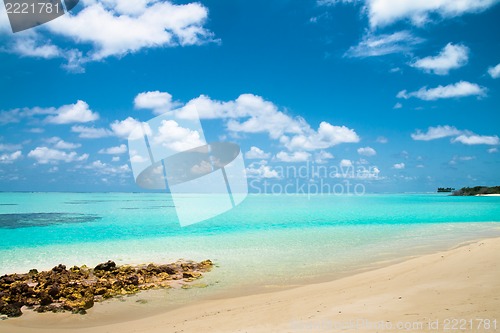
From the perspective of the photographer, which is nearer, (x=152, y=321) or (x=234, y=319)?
(x=234, y=319)

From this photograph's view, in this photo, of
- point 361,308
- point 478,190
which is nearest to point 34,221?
point 361,308

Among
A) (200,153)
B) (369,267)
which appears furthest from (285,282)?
(200,153)

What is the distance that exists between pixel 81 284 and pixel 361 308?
987 cm

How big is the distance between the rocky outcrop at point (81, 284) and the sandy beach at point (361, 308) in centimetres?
78

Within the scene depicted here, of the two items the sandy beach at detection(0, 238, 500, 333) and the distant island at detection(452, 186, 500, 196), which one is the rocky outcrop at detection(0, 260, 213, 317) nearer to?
the sandy beach at detection(0, 238, 500, 333)

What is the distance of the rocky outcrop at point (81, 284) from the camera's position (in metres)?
10.4

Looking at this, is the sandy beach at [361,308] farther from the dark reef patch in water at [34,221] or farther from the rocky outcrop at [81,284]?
the dark reef patch in water at [34,221]

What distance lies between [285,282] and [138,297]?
17.5 feet

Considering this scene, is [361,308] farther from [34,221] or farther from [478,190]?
[478,190]

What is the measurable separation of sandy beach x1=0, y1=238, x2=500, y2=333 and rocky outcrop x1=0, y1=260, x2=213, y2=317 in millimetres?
783

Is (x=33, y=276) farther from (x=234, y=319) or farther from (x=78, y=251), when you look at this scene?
(x=234, y=319)

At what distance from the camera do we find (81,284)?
1233cm

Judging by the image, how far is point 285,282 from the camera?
12945 millimetres

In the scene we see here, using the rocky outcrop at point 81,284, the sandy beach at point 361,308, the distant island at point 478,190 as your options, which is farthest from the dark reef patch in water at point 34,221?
the distant island at point 478,190
